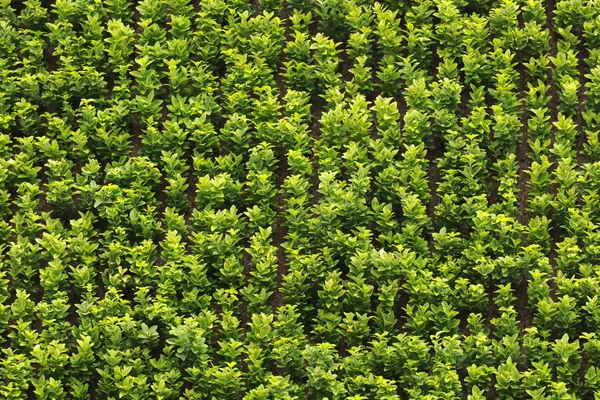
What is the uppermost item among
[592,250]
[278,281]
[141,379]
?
[592,250]

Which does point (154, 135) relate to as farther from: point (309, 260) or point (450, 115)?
point (450, 115)

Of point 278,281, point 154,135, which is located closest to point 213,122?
point 154,135

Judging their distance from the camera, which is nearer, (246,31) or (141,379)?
(141,379)

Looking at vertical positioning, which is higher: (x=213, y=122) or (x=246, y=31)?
(x=246, y=31)

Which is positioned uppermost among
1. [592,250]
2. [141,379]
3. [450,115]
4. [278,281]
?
[450,115]

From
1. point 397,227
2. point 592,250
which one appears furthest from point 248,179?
point 592,250

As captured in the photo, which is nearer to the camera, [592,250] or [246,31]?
[592,250]

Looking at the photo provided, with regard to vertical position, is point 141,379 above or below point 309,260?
below

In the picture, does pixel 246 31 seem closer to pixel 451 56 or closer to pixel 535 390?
pixel 451 56
